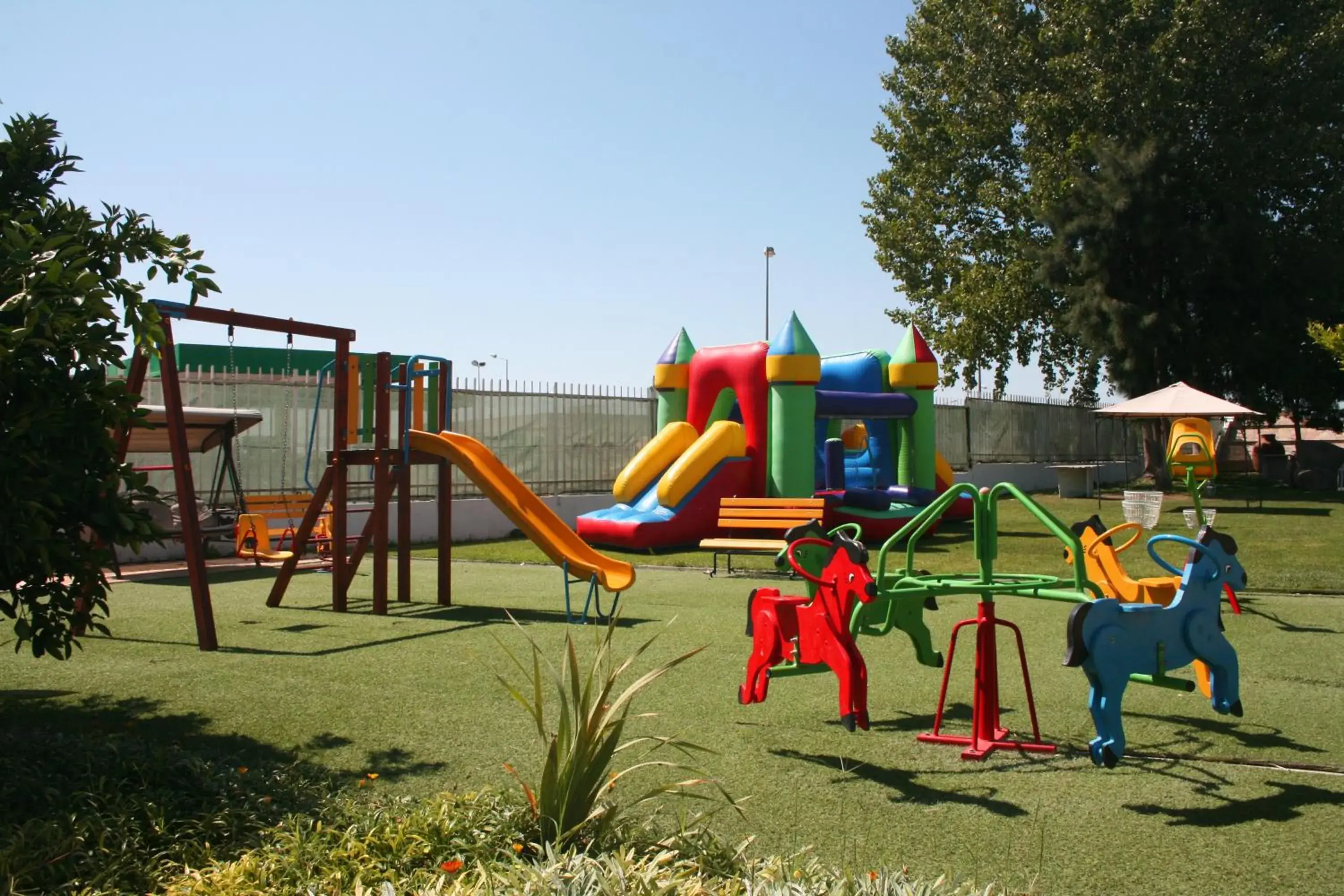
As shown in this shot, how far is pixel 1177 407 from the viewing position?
72.6ft

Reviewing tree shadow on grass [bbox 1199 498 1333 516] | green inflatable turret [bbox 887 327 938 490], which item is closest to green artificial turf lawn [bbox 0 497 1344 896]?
green inflatable turret [bbox 887 327 938 490]

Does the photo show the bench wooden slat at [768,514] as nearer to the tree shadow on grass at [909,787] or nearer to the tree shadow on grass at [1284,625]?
the tree shadow on grass at [1284,625]

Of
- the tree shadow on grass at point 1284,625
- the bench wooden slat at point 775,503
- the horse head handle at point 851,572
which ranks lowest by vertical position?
the tree shadow on grass at point 1284,625

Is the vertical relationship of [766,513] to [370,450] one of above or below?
below

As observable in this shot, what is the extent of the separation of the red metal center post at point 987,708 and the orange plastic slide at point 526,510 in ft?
14.4

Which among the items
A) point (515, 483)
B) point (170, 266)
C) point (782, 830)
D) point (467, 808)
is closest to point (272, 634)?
point (515, 483)

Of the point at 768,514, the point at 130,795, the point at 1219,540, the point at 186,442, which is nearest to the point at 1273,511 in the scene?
the point at 768,514

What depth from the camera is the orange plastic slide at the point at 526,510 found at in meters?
10.2

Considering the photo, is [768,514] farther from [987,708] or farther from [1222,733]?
[987,708]

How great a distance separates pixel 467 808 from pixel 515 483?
681 centimetres

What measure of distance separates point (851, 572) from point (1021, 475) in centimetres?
2838

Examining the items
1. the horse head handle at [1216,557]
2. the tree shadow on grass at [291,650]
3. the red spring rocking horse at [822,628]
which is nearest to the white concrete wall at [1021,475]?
the tree shadow on grass at [291,650]

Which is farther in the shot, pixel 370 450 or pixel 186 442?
pixel 370 450

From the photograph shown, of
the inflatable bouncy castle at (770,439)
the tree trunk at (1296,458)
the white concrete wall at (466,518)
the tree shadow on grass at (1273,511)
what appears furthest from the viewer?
the tree trunk at (1296,458)
